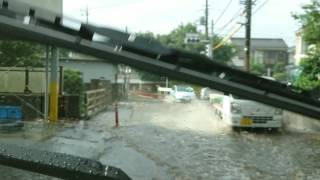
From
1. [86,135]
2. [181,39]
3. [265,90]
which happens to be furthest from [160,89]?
[265,90]

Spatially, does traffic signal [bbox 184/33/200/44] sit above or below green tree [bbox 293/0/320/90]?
above

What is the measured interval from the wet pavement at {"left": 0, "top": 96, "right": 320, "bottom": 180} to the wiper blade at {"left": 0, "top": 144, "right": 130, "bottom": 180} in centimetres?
554

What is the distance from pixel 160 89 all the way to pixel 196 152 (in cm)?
5190

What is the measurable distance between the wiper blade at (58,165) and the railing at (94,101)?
975 inches

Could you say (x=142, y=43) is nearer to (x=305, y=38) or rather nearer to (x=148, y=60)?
(x=148, y=60)

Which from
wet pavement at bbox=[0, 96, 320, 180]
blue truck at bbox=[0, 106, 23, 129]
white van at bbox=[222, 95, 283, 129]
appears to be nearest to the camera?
wet pavement at bbox=[0, 96, 320, 180]

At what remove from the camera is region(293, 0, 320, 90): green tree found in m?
24.4

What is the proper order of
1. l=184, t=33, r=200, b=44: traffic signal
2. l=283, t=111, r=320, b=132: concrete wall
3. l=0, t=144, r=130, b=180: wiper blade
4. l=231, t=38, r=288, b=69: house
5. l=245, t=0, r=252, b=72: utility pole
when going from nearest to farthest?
l=0, t=144, r=130, b=180: wiper blade < l=283, t=111, r=320, b=132: concrete wall < l=245, t=0, r=252, b=72: utility pole < l=184, t=33, r=200, b=44: traffic signal < l=231, t=38, r=288, b=69: house

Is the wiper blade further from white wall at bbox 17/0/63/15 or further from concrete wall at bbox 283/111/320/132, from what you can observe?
concrete wall at bbox 283/111/320/132

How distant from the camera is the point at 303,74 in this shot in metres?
A: 26.3

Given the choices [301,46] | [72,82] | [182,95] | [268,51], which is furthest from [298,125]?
[268,51]

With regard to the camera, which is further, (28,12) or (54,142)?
(54,142)

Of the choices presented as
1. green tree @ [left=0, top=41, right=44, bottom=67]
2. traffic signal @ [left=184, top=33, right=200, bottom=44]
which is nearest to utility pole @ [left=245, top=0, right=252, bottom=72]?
green tree @ [left=0, top=41, right=44, bottom=67]

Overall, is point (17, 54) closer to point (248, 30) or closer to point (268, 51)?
point (248, 30)
